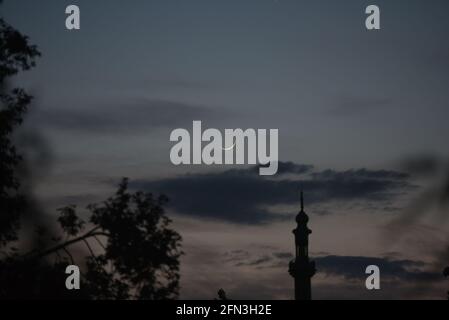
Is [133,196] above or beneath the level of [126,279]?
above

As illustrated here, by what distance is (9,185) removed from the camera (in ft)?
92.5

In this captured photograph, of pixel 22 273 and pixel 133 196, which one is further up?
pixel 133 196
